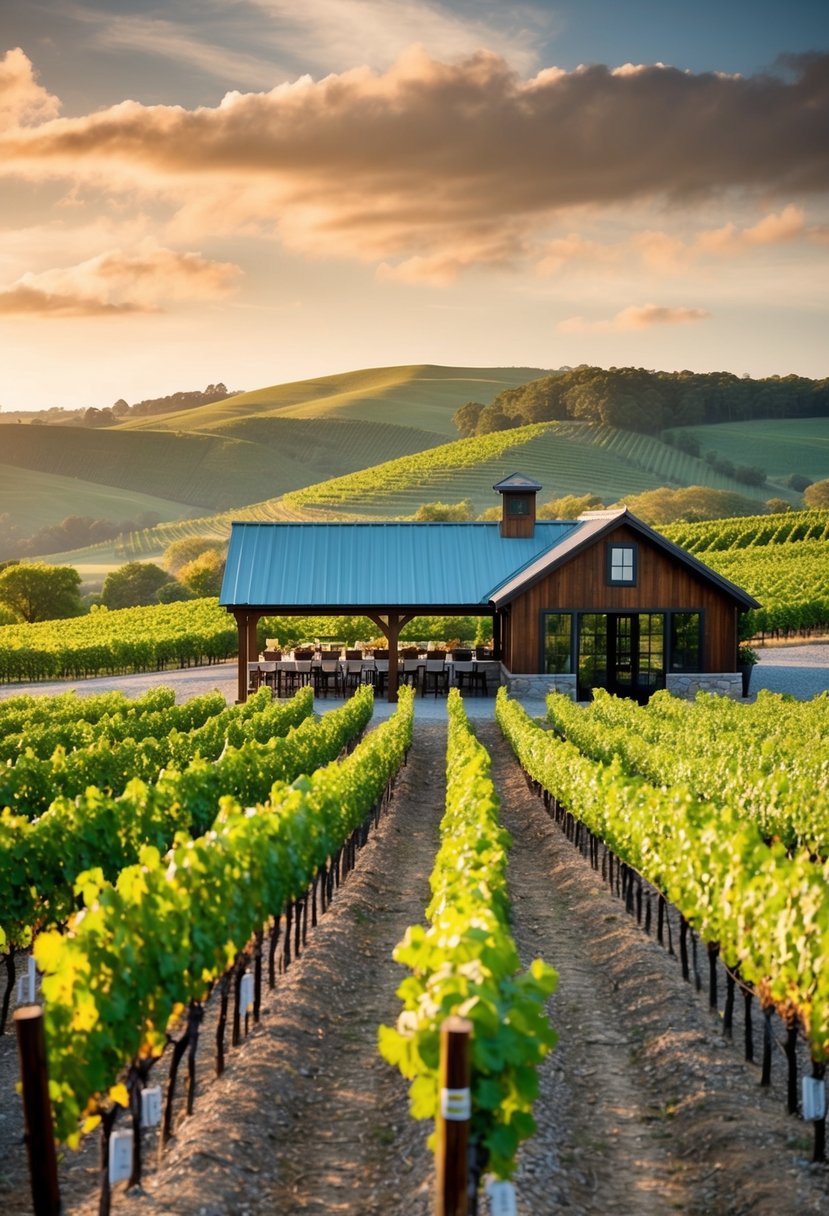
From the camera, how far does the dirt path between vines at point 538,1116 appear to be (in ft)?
21.4

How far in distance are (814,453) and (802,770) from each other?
385 feet

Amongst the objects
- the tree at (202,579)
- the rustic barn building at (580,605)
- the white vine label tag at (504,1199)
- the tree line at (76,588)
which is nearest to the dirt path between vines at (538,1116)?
the white vine label tag at (504,1199)

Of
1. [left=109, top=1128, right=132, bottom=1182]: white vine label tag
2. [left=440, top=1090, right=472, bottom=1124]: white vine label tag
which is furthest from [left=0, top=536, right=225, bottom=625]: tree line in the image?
[left=440, top=1090, right=472, bottom=1124]: white vine label tag

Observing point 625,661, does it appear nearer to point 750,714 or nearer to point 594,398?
point 750,714

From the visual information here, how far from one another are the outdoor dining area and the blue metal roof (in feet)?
6.13

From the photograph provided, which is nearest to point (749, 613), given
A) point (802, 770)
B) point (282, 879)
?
point (802, 770)

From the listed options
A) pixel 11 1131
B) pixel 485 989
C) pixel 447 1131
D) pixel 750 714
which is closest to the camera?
pixel 447 1131

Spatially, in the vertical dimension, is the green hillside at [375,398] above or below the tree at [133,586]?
above

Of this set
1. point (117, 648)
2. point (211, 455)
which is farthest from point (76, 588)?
point (211, 455)

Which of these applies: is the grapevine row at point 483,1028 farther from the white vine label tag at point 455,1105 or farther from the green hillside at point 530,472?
the green hillside at point 530,472

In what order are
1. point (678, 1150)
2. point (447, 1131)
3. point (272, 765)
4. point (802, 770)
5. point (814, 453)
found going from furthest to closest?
point (814, 453)
point (272, 765)
point (802, 770)
point (678, 1150)
point (447, 1131)

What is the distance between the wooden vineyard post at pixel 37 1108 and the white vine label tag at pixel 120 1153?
36 centimetres

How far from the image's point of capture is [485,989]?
5.45m

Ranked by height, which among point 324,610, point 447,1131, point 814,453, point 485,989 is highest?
point 814,453
